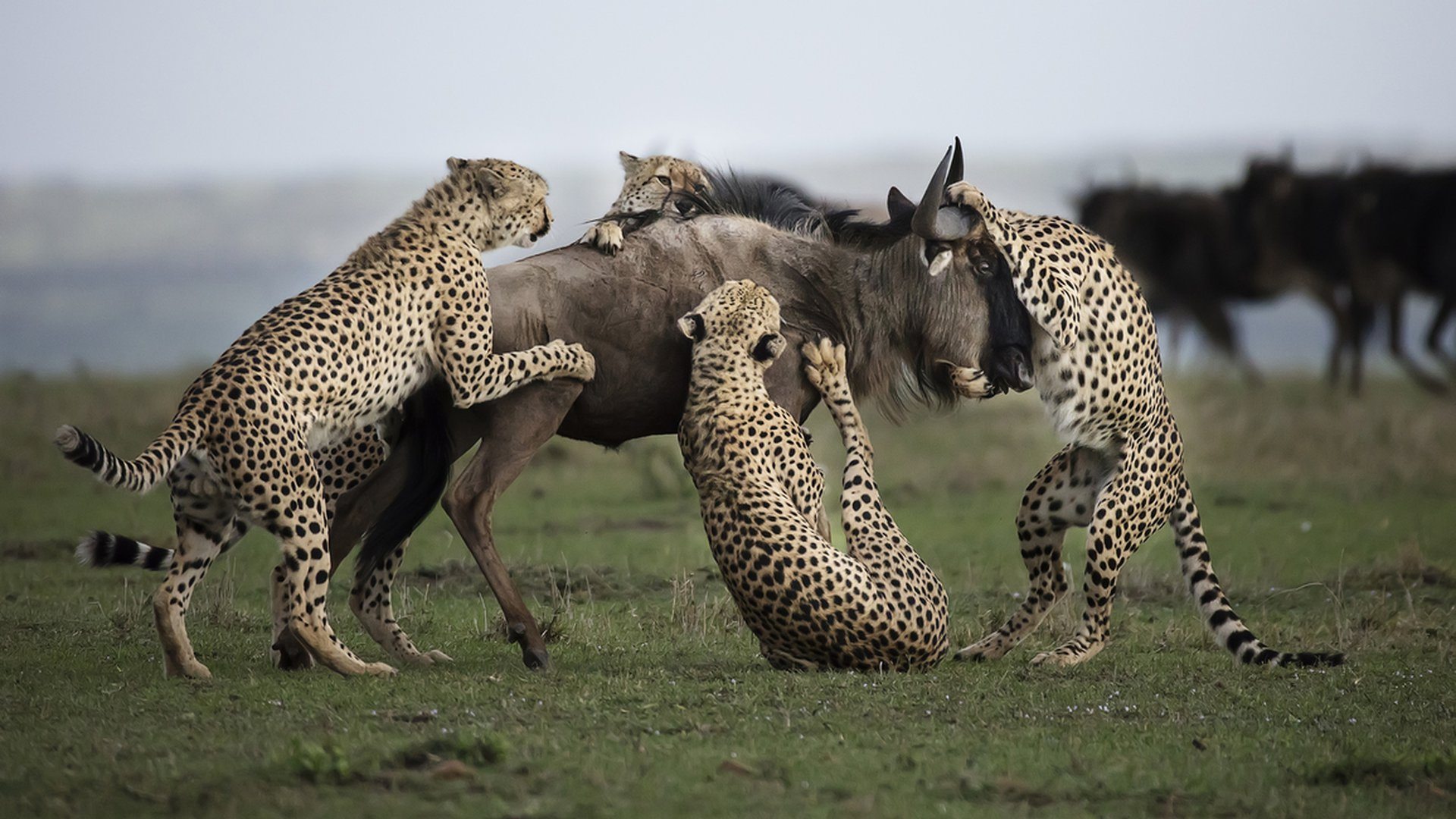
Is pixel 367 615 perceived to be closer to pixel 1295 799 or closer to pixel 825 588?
pixel 825 588

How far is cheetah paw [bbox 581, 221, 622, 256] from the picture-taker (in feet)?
23.4

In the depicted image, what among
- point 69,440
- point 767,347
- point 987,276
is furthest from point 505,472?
point 987,276

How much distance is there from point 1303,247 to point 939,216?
20.7 m

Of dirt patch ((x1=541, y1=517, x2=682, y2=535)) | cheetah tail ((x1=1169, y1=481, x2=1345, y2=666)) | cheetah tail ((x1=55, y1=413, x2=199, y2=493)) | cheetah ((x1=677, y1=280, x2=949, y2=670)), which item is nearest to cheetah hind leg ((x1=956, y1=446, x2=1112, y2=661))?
cheetah tail ((x1=1169, y1=481, x2=1345, y2=666))

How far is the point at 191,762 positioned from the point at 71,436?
1345mm

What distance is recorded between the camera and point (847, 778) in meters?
4.66

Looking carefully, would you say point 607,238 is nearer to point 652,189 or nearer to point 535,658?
point 652,189

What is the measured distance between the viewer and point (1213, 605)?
6996 mm

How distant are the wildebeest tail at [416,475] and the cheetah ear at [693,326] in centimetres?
99

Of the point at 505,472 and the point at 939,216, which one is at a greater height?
the point at 939,216

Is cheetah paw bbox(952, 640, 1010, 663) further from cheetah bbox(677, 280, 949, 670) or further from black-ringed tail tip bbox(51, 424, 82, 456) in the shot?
black-ringed tail tip bbox(51, 424, 82, 456)

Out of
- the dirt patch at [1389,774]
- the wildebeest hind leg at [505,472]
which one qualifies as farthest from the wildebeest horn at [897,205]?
the dirt patch at [1389,774]

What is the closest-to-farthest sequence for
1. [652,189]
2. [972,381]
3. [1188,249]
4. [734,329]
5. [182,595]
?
[182,595], [734,329], [972,381], [652,189], [1188,249]

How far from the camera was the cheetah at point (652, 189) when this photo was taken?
7422mm
